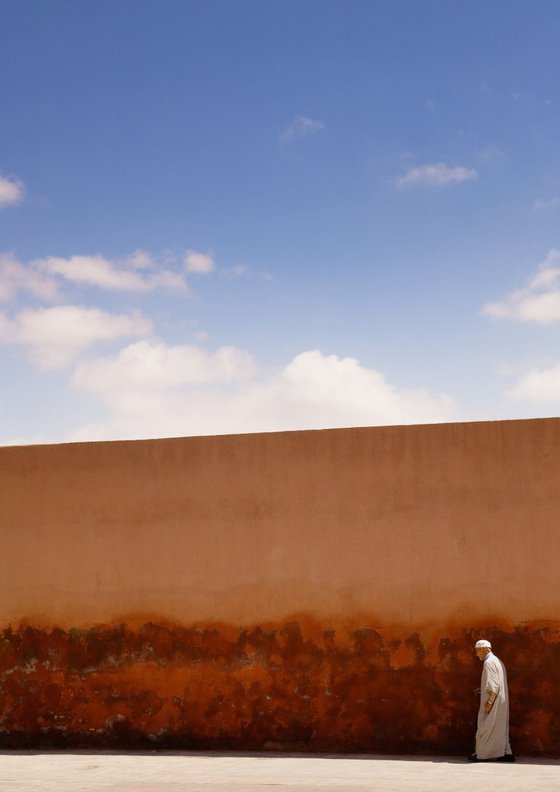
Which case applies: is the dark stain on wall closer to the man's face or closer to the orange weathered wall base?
the orange weathered wall base

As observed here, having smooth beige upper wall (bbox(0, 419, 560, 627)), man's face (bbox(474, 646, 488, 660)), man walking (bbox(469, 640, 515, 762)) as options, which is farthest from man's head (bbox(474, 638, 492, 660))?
smooth beige upper wall (bbox(0, 419, 560, 627))

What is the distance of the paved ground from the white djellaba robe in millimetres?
198

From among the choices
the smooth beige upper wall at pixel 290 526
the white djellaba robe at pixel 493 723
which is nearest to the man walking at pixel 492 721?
the white djellaba robe at pixel 493 723

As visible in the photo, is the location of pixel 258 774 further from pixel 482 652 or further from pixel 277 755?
pixel 482 652

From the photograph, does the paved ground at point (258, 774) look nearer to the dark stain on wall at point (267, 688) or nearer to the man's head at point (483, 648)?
the dark stain on wall at point (267, 688)

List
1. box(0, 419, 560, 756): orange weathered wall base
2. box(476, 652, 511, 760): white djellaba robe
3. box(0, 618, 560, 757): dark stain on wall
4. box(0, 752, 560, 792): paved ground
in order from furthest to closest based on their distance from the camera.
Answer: box(0, 419, 560, 756): orange weathered wall base, box(0, 618, 560, 757): dark stain on wall, box(476, 652, 511, 760): white djellaba robe, box(0, 752, 560, 792): paved ground

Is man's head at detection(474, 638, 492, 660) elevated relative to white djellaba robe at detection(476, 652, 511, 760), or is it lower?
elevated

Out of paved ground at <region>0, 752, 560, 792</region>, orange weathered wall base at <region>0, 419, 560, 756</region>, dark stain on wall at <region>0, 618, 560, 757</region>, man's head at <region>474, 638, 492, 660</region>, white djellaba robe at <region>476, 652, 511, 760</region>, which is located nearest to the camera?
paved ground at <region>0, 752, 560, 792</region>

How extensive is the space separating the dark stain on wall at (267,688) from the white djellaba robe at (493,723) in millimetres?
234

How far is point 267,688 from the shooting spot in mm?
9164

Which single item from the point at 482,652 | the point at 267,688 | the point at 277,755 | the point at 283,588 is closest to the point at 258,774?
the point at 277,755

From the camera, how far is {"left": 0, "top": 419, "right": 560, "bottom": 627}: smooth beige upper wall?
29.1ft

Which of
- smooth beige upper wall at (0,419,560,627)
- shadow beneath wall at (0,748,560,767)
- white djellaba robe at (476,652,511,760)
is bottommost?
shadow beneath wall at (0,748,560,767)

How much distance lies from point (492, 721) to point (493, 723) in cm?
2
